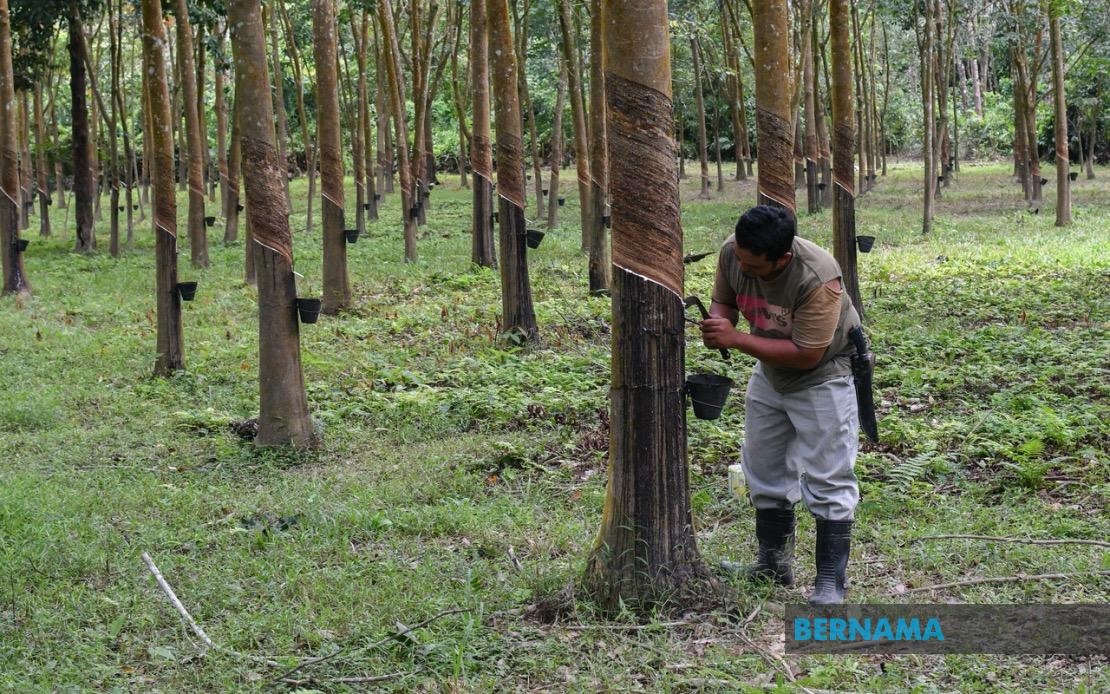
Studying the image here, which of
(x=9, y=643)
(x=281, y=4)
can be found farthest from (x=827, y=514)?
(x=281, y=4)

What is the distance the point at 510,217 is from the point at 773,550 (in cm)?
685

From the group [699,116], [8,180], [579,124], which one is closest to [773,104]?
[579,124]

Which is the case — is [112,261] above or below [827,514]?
above

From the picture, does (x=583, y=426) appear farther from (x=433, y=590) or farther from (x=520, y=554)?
(x=433, y=590)

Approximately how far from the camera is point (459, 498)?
668cm

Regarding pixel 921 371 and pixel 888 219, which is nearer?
pixel 921 371

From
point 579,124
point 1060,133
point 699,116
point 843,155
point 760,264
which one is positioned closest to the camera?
point 760,264

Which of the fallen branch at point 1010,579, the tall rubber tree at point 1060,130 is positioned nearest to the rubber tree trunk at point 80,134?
the tall rubber tree at point 1060,130

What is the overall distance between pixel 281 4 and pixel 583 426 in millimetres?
17272

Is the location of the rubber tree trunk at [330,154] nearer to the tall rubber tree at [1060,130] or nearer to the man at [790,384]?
the man at [790,384]

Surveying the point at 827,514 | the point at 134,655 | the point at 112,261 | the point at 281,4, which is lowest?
the point at 134,655

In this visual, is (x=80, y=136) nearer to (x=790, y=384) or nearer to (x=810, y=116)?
(x=810, y=116)

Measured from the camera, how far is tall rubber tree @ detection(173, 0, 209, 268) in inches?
598

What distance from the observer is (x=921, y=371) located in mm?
8977
